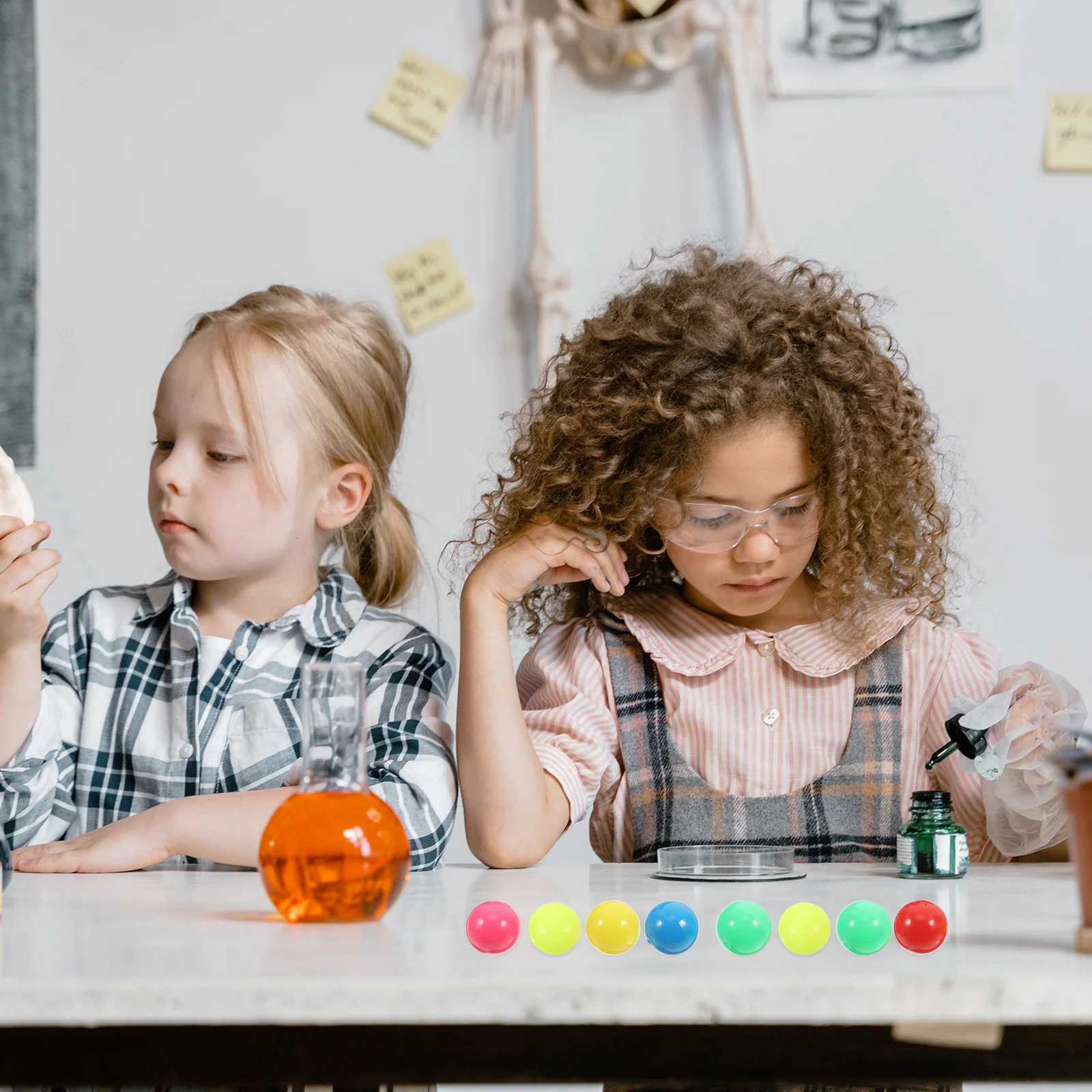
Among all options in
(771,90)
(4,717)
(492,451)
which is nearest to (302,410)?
(4,717)

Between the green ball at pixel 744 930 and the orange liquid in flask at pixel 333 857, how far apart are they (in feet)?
0.54

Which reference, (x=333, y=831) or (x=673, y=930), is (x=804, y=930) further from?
(x=333, y=831)

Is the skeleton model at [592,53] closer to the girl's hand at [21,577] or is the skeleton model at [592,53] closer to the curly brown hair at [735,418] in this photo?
the curly brown hair at [735,418]

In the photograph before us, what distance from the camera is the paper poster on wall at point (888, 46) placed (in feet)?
6.58

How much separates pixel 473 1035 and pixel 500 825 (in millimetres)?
579

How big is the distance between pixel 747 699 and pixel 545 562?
0.75 ft

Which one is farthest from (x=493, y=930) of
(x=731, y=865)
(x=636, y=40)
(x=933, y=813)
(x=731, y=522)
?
(x=636, y=40)

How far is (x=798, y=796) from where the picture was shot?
1.18m

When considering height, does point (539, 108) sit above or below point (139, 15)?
below

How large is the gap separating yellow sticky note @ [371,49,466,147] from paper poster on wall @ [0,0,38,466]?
1.78 feet

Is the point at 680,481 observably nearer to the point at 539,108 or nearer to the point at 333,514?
the point at 333,514

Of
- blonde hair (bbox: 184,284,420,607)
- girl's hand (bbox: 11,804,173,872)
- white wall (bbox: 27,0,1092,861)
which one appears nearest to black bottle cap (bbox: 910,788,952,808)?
girl's hand (bbox: 11,804,173,872)

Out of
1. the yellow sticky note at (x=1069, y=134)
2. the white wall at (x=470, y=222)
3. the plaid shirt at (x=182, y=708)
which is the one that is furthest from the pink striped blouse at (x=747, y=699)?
the yellow sticky note at (x=1069, y=134)

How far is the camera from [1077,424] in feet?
6.60
